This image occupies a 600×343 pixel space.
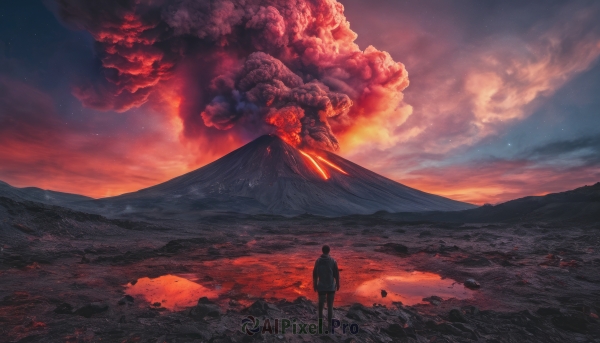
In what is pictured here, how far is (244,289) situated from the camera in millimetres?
10984

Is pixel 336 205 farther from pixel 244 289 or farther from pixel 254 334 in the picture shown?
pixel 254 334

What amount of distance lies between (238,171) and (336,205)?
29.6m

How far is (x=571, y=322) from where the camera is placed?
7.57 m

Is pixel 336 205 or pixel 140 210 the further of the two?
pixel 336 205

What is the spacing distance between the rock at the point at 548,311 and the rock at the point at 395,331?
4323 millimetres

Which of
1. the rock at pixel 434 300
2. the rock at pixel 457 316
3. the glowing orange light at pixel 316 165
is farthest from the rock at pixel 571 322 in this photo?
the glowing orange light at pixel 316 165

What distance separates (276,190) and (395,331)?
6669cm

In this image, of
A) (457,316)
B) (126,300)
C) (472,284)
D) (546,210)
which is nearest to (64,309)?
(126,300)

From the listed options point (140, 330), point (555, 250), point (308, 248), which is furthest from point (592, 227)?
point (140, 330)

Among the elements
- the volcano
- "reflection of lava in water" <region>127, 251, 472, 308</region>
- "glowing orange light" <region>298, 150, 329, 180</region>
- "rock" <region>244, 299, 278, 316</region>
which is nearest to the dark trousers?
"rock" <region>244, 299, 278, 316</region>

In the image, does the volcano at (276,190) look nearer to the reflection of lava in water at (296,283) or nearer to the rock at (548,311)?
the reflection of lava in water at (296,283)

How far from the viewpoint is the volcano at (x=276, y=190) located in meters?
62.6

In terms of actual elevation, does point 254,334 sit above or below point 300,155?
below

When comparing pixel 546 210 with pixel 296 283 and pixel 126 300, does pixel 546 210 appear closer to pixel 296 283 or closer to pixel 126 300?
pixel 296 283
